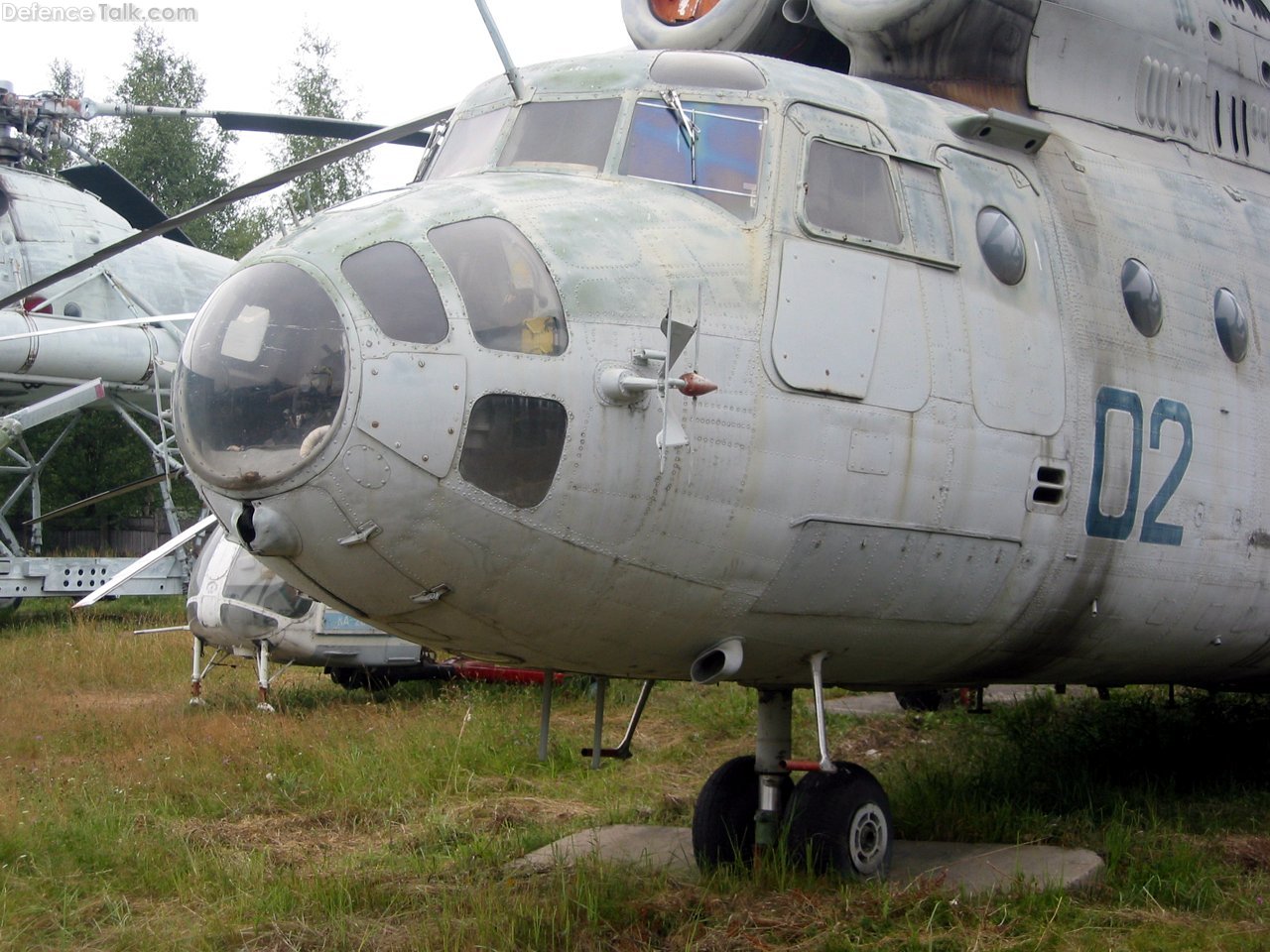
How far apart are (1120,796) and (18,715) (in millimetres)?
8940

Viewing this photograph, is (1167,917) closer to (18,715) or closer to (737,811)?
(737,811)

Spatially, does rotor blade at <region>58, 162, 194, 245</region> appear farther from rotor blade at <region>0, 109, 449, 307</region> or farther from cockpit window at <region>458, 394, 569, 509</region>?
cockpit window at <region>458, 394, 569, 509</region>

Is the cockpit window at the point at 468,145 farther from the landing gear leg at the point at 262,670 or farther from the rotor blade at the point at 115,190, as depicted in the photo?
the rotor blade at the point at 115,190

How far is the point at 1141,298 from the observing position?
253 inches

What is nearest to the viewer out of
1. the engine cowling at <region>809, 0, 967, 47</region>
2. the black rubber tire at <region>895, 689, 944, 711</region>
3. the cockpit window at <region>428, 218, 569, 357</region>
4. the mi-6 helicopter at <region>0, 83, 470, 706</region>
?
the cockpit window at <region>428, 218, 569, 357</region>

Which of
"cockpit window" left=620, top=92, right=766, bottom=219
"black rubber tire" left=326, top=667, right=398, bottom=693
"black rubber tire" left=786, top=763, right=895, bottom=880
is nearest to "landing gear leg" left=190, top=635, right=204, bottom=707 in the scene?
"black rubber tire" left=326, top=667, right=398, bottom=693

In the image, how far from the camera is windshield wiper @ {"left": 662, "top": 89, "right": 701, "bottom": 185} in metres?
5.45

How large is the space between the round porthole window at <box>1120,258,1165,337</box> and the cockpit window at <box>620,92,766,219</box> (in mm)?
2042

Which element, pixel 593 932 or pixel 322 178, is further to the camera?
pixel 322 178

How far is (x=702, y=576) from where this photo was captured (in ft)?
16.1

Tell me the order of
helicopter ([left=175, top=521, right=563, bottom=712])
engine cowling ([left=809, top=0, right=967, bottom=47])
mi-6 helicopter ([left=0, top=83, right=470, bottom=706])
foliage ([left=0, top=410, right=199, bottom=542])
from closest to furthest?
engine cowling ([left=809, top=0, right=967, bottom=47]) < helicopter ([left=175, top=521, right=563, bottom=712]) < mi-6 helicopter ([left=0, top=83, right=470, bottom=706]) < foliage ([left=0, top=410, right=199, bottom=542])

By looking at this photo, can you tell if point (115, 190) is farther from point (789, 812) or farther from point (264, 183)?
point (789, 812)

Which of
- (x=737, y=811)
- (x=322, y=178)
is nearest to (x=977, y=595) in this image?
(x=737, y=811)

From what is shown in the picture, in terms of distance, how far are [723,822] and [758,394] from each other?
2388 mm
